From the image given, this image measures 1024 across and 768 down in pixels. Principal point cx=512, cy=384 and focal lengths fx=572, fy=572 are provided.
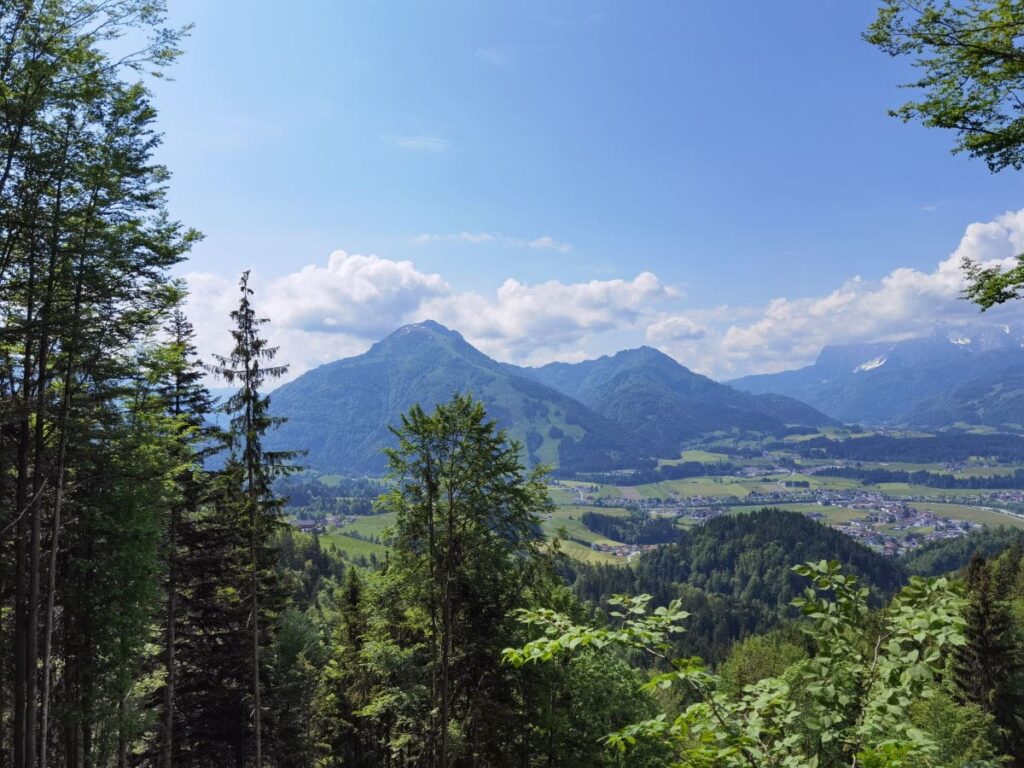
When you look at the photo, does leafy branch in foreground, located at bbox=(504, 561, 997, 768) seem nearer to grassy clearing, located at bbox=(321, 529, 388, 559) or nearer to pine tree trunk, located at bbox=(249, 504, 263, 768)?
pine tree trunk, located at bbox=(249, 504, 263, 768)

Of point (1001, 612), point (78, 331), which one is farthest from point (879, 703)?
point (1001, 612)

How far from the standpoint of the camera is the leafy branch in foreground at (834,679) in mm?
3414

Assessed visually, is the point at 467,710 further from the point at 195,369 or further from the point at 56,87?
the point at 56,87

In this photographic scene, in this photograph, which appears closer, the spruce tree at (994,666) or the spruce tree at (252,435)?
the spruce tree at (252,435)

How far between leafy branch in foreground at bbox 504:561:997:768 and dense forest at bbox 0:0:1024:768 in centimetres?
3

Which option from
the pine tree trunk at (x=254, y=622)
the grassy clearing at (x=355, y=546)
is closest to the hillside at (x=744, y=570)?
the grassy clearing at (x=355, y=546)

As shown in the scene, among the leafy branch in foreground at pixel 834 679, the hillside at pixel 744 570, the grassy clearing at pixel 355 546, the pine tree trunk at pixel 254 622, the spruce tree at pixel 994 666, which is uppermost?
the leafy branch in foreground at pixel 834 679

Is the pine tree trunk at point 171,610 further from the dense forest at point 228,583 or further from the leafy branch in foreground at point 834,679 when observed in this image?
the leafy branch in foreground at point 834,679

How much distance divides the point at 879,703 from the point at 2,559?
68.3 ft

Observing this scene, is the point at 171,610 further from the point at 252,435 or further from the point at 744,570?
the point at 744,570

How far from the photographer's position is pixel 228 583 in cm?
2291

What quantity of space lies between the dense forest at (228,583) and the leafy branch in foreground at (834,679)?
0.03 m

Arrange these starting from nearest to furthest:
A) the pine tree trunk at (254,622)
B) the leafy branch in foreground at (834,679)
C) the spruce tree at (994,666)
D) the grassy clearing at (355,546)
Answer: the leafy branch in foreground at (834,679) → the pine tree trunk at (254,622) → the spruce tree at (994,666) → the grassy clearing at (355,546)

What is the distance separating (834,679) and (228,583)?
24089 millimetres
